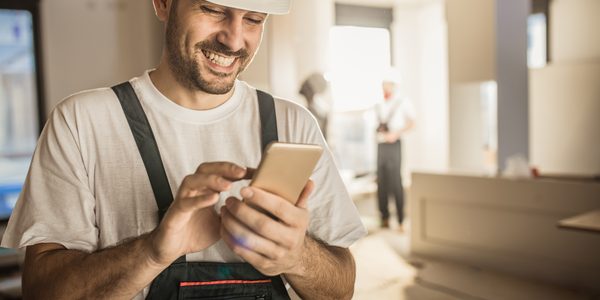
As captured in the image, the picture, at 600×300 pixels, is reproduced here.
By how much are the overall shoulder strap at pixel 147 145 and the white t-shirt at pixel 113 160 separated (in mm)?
14

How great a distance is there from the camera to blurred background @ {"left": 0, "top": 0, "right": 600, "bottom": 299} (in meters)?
2.58

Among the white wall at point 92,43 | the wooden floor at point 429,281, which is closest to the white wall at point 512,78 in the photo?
the wooden floor at point 429,281

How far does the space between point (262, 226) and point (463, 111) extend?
320 centimetres

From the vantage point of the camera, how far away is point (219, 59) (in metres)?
0.73

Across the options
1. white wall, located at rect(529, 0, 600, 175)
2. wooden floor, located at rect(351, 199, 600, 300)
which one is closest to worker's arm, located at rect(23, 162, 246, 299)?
wooden floor, located at rect(351, 199, 600, 300)

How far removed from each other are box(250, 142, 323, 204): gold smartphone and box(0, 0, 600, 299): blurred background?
157cm

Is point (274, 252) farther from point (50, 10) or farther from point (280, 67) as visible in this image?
point (50, 10)

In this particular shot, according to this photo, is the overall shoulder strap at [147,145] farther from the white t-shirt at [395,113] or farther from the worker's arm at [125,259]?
the white t-shirt at [395,113]

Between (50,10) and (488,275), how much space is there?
270cm

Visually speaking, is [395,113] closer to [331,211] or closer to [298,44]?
A: [298,44]

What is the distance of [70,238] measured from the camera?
2.31 ft

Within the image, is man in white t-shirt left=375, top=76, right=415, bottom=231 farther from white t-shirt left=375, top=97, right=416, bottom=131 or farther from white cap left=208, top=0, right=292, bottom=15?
white cap left=208, top=0, right=292, bottom=15

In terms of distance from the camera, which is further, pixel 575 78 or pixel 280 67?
pixel 575 78

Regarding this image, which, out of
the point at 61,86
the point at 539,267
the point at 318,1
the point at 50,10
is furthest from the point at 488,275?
the point at 50,10
